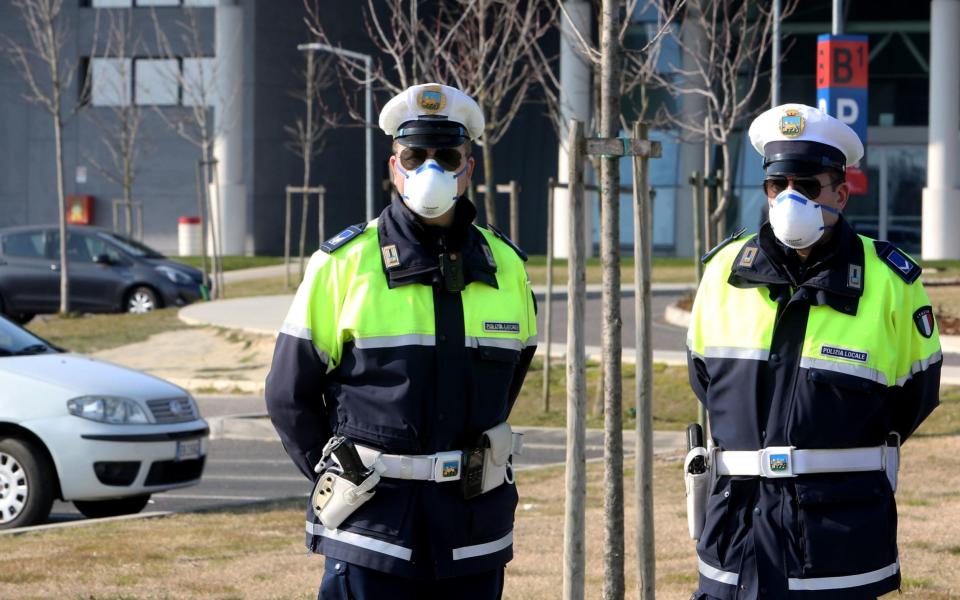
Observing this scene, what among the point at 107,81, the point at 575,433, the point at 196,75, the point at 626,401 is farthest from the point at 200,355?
the point at 196,75

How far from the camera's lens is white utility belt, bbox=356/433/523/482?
13.6 ft

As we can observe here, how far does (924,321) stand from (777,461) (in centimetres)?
56

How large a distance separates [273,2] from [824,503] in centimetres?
4353

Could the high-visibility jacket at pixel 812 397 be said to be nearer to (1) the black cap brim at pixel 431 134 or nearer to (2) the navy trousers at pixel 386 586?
(2) the navy trousers at pixel 386 586

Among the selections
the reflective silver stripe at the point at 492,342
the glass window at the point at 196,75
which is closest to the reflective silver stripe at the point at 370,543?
the reflective silver stripe at the point at 492,342

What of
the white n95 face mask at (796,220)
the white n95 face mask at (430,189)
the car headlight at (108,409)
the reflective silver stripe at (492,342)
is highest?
the white n95 face mask at (430,189)

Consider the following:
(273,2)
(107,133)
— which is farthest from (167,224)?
(273,2)

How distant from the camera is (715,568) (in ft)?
13.7

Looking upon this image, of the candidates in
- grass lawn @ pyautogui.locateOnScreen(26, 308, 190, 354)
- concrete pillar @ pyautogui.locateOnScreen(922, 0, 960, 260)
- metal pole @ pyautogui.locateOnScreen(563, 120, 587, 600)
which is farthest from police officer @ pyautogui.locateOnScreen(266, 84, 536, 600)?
concrete pillar @ pyautogui.locateOnScreen(922, 0, 960, 260)

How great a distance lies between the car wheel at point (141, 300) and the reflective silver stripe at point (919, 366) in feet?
72.8

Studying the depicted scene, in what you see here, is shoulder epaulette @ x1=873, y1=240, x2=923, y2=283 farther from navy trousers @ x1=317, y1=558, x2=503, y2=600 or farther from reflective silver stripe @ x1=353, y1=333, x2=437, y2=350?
navy trousers @ x1=317, y1=558, x2=503, y2=600

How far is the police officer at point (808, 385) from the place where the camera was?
4074mm

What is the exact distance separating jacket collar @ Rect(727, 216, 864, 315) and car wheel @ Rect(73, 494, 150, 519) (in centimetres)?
670

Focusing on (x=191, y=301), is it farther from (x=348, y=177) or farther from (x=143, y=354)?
(x=348, y=177)
